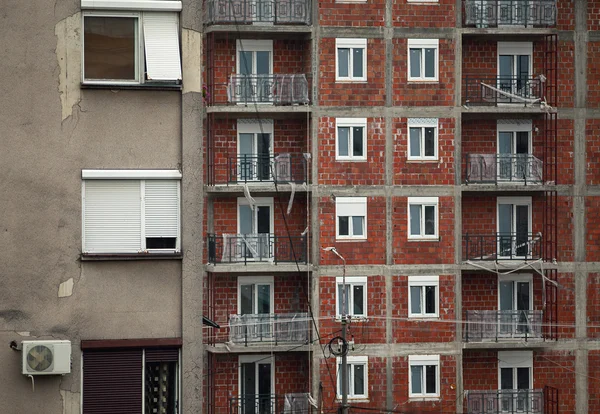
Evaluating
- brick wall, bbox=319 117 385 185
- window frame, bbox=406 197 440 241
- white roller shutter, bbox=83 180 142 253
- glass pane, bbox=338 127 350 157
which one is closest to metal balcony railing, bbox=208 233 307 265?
brick wall, bbox=319 117 385 185

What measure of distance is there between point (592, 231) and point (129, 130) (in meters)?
14.8

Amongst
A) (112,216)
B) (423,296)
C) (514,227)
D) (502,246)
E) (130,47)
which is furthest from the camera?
(514,227)

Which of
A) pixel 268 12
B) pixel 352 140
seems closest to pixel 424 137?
pixel 352 140

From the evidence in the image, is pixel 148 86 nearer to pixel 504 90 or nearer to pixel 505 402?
pixel 504 90

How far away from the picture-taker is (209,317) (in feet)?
112

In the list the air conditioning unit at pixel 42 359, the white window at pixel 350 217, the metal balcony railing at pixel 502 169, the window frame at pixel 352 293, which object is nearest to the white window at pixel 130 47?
the air conditioning unit at pixel 42 359

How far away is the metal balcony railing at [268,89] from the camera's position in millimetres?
34250

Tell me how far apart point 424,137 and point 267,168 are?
4.52 m

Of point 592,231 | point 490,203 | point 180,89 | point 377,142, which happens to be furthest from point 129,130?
point 592,231

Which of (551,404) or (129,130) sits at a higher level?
(129,130)

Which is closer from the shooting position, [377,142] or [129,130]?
[129,130]

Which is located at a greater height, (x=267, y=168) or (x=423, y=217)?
(x=267, y=168)

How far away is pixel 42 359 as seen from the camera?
86.8 ft

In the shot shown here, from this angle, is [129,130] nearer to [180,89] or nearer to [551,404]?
[180,89]
